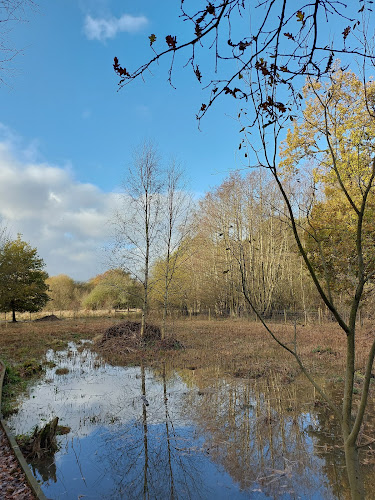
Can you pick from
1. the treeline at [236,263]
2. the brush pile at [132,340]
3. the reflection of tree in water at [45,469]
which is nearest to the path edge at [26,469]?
the reflection of tree in water at [45,469]

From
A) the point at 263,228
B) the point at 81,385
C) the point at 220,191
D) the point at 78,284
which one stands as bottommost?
the point at 81,385

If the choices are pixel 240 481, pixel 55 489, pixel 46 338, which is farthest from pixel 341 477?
pixel 46 338

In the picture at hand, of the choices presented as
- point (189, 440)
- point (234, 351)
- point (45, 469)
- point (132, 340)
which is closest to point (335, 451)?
point (189, 440)

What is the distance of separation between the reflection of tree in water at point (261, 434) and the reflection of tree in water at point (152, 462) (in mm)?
441

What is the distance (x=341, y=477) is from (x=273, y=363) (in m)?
6.60

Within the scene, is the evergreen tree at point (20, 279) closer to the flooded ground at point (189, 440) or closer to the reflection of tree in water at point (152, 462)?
the flooded ground at point (189, 440)

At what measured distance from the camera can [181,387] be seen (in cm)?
870

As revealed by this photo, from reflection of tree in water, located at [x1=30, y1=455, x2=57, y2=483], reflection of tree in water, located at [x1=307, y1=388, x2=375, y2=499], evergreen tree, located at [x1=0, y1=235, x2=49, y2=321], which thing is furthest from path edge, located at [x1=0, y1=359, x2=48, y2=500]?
evergreen tree, located at [x1=0, y1=235, x2=49, y2=321]

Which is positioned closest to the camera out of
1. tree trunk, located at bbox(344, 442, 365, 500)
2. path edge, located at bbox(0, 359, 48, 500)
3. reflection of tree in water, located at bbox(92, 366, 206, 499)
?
tree trunk, located at bbox(344, 442, 365, 500)

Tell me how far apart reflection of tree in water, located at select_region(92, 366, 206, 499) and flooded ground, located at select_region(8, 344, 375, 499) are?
1 centimetres

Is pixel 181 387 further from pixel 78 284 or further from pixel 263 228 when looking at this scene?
pixel 78 284

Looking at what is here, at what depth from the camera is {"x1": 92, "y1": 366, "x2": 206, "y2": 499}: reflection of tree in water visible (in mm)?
4129

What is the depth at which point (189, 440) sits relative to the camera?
5.49 meters

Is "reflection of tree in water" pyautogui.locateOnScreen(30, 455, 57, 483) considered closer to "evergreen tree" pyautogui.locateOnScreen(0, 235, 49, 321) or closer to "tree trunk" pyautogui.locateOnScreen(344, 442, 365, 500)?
"tree trunk" pyautogui.locateOnScreen(344, 442, 365, 500)
